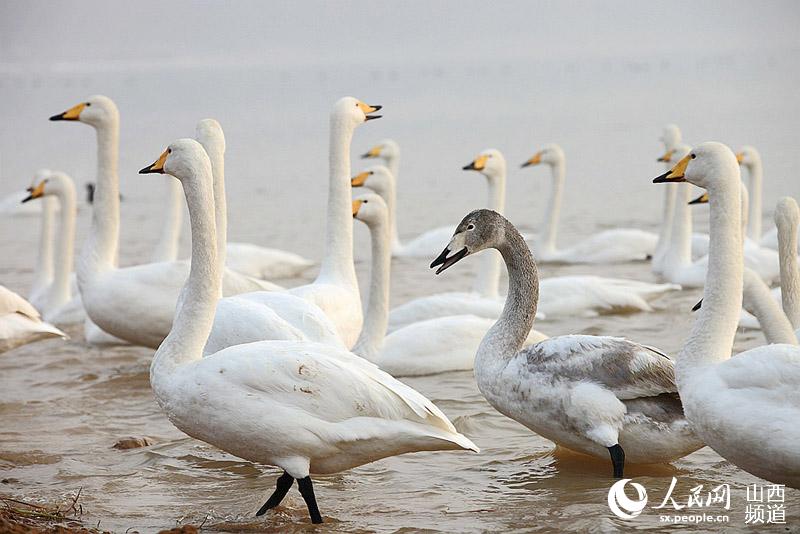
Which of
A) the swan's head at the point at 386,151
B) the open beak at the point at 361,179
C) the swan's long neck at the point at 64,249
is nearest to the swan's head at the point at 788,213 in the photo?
the open beak at the point at 361,179

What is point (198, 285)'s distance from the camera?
6148 millimetres

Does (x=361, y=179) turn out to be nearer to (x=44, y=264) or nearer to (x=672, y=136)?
(x=44, y=264)

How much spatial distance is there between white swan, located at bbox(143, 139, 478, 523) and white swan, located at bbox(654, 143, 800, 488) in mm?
1095

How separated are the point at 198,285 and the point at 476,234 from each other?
1597 mm

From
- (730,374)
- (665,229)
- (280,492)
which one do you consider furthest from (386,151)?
(730,374)

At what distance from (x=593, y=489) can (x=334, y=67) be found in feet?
228

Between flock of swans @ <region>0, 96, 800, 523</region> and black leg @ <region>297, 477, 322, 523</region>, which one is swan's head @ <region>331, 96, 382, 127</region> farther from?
black leg @ <region>297, 477, 322, 523</region>

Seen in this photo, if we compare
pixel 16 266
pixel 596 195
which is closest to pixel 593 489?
pixel 16 266

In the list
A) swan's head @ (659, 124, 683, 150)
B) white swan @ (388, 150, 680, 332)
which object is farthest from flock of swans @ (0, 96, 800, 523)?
swan's head @ (659, 124, 683, 150)

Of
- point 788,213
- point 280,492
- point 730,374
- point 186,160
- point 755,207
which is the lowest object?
point 280,492

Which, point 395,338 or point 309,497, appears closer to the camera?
point 309,497

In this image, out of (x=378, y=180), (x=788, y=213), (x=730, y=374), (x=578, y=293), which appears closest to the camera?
(x=730, y=374)

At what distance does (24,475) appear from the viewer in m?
6.78

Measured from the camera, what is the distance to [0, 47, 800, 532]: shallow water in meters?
6.22
